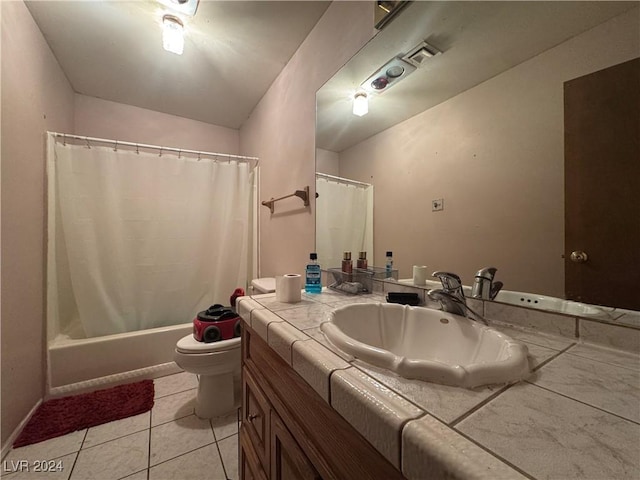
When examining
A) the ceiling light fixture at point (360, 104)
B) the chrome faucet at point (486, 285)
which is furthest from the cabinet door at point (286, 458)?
the ceiling light fixture at point (360, 104)

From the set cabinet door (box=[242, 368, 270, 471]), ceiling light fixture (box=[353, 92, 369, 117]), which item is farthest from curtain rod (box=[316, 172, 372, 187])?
cabinet door (box=[242, 368, 270, 471])

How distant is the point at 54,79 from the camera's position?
1.58 meters

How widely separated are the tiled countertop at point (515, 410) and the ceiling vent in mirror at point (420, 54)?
908 millimetres

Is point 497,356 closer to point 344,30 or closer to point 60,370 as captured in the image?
point 344,30

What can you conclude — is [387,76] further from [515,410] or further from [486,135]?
[515,410]

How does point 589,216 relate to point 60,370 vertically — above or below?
above

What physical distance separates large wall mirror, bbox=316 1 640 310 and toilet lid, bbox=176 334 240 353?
90cm

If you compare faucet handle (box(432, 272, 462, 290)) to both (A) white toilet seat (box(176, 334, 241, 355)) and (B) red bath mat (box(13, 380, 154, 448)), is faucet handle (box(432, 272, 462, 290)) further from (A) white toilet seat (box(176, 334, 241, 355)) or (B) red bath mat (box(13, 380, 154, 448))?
(B) red bath mat (box(13, 380, 154, 448))

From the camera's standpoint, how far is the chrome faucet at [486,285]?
26.9 inches

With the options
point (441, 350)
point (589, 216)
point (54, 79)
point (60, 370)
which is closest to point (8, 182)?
point (54, 79)

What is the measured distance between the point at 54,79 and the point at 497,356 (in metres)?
2.69

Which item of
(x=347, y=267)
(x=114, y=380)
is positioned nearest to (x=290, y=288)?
(x=347, y=267)

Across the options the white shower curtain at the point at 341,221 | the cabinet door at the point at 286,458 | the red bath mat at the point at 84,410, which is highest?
the white shower curtain at the point at 341,221

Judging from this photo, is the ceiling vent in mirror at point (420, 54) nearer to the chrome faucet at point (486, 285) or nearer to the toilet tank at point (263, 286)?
the chrome faucet at point (486, 285)
